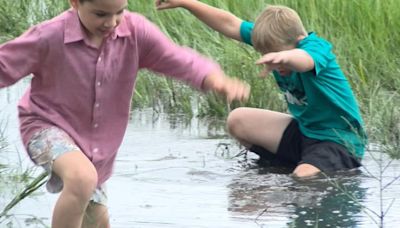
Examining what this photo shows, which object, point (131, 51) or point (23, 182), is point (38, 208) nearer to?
point (23, 182)

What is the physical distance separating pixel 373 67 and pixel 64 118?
345 cm

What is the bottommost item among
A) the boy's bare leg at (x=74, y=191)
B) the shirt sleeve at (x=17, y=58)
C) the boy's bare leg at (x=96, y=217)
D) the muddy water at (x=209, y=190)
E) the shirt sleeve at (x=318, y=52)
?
the muddy water at (x=209, y=190)

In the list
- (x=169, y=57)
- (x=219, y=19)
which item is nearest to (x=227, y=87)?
(x=169, y=57)

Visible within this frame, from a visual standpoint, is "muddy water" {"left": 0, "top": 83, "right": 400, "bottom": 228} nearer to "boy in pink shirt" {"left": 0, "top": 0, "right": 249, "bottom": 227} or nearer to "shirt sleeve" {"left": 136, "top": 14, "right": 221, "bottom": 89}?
"boy in pink shirt" {"left": 0, "top": 0, "right": 249, "bottom": 227}

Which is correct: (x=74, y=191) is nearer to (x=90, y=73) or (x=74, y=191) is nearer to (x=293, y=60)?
(x=90, y=73)

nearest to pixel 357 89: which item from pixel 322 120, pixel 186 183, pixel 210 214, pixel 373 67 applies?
pixel 373 67

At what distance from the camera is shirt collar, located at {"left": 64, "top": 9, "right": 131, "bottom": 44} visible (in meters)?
4.36

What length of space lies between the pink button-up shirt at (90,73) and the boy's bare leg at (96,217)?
0.13 meters

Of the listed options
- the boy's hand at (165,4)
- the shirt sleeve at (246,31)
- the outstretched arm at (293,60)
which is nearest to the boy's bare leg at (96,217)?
the outstretched arm at (293,60)

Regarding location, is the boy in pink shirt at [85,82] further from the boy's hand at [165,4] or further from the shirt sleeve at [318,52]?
the shirt sleeve at [318,52]

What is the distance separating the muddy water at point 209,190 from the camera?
201 inches

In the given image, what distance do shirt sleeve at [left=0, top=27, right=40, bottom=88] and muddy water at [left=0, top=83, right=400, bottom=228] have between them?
1.95 ft

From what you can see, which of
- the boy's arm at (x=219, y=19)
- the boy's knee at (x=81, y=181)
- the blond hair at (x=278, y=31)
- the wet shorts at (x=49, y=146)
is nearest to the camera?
the boy's knee at (x=81, y=181)

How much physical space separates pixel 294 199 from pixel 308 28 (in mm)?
2795
